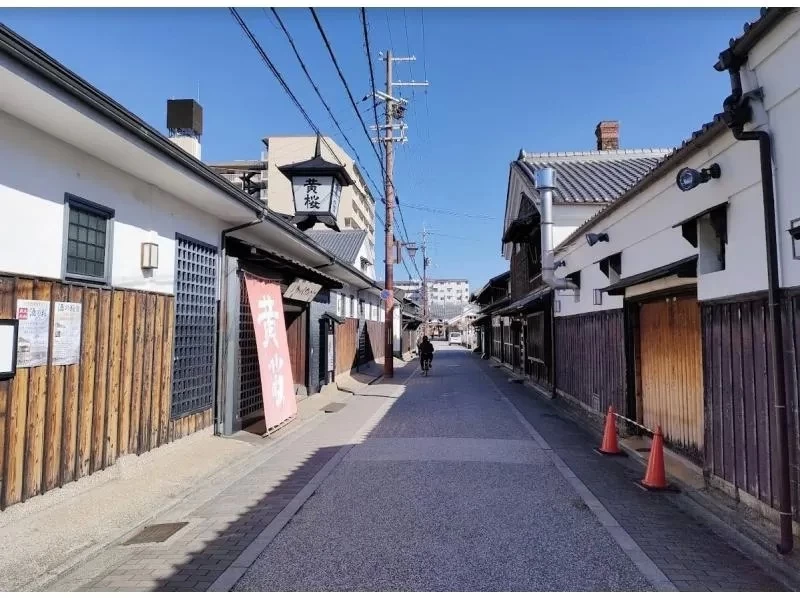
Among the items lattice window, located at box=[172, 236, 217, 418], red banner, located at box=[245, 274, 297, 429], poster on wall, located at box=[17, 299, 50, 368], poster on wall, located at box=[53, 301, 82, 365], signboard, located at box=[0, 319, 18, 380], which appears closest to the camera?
signboard, located at box=[0, 319, 18, 380]

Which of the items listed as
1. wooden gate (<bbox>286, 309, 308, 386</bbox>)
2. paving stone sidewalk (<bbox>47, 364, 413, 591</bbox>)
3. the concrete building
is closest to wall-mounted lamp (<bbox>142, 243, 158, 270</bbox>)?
paving stone sidewalk (<bbox>47, 364, 413, 591</bbox>)

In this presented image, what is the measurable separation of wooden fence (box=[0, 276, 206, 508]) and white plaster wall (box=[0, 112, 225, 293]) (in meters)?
0.25

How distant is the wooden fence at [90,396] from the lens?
4.75m

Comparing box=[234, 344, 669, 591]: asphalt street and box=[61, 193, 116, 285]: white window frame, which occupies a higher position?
box=[61, 193, 116, 285]: white window frame

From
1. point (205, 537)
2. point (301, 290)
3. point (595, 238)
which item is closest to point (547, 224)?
point (595, 238)

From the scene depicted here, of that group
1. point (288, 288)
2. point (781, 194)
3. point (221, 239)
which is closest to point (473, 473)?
point (781, 194)

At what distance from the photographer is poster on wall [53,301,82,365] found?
17.3ft

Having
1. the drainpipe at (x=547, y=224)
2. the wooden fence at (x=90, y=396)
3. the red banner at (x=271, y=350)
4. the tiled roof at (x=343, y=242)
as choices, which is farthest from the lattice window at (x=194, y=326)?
the tiled roof at (x=343, y=242)

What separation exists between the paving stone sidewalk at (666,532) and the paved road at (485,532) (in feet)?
0.05

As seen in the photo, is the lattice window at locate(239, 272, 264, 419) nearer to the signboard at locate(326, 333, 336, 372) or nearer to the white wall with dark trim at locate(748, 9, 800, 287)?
the signboard at locate(326, 333, 336, 372)

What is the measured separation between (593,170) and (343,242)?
1250 cm

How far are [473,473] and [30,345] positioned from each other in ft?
17.5

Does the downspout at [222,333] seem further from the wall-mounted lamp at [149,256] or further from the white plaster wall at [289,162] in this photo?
the white plaster wall at [289,162]

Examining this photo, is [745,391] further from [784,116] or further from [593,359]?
[593,359]
